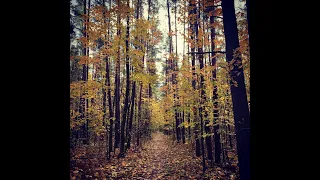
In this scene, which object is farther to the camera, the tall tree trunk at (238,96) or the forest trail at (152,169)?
the forest trail at (152,169)

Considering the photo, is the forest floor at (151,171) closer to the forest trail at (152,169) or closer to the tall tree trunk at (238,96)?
the forest trail at (152,169)

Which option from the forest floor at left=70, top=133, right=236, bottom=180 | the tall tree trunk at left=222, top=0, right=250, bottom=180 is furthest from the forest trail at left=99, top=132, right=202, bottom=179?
the tall tree trunk at left=222, top=0, right=250, bottom=180

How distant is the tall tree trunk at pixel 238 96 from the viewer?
15.7 ft

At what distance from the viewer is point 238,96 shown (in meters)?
5.05

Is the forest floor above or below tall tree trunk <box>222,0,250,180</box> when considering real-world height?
below

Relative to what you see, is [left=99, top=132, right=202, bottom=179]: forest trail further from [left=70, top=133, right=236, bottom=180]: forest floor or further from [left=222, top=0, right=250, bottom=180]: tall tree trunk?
[left=222, top=0, right=250, bottom=180]: tall tree trunk

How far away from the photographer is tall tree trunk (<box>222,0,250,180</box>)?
15.7 feet

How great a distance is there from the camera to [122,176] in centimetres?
793

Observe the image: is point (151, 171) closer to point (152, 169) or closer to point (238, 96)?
point (152, 169)

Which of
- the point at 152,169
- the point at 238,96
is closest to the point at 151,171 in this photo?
the point at 152,169


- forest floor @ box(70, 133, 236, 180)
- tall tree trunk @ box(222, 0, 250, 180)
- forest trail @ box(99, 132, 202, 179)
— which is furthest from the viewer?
forest trail @ box(99, 132, 202, 179)

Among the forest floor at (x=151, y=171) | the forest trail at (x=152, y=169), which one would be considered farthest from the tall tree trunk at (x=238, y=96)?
the forest trail at (x=152, y=169)
